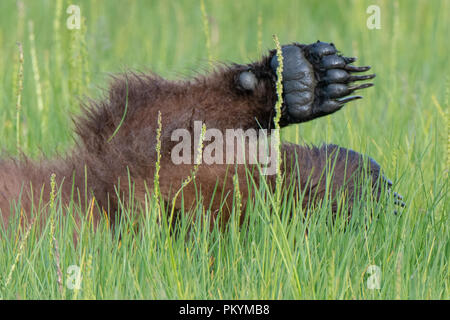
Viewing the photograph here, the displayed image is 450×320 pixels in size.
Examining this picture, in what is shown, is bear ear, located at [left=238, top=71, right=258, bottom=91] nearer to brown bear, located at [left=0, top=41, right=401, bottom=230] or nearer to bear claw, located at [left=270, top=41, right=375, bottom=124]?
brown bear, located at [left=0, top=41, right=401, bottom=230]

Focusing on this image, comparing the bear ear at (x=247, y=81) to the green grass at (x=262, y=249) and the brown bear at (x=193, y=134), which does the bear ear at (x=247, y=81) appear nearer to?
the brown bear at (x=193, y=134)

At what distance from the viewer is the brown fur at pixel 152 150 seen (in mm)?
2896

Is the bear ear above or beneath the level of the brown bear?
above

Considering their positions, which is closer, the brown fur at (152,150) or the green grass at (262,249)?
the green grass at (262,249)

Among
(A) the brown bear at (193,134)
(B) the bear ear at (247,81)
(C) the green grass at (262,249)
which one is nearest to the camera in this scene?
(C) the green grass at (262,249)

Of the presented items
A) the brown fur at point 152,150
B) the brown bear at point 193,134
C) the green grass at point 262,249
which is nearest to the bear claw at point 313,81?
the brown bear at point 193,134

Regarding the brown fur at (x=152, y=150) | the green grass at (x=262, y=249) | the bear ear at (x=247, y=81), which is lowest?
the green grass at (x=262, y=249)

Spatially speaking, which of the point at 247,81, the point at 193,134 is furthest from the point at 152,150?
the point at 247,81

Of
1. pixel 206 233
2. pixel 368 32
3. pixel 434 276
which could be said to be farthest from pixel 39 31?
pixel 434 276

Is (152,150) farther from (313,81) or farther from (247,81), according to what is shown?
(313,81)

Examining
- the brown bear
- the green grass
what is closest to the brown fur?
the brown bear

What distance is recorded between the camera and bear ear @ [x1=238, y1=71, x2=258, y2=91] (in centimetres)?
308

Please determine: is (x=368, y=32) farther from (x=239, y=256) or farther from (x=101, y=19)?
(x=239, y=256)

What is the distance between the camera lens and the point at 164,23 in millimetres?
6820
